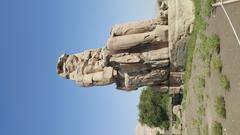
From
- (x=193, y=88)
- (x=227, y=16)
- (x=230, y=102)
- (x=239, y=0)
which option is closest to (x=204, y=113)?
(x=193, y=88)

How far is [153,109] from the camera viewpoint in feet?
182

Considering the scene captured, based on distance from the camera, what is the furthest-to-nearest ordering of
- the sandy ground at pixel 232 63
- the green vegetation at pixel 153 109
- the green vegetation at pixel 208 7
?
the green vegetation at pixel 153 109 → the green vegetation at pixel 208 7 → the sandy ground at pixel 232 63

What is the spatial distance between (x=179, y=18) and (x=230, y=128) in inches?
410

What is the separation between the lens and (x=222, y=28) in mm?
21828

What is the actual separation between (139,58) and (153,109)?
26193mm

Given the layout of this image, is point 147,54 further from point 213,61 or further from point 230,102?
point 230,102

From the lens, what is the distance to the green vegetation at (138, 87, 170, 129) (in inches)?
2132

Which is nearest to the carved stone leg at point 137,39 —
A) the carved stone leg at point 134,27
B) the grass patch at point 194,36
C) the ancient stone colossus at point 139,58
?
the ancient stone colossus at point 139,58

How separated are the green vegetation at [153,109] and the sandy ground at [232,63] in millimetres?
31406

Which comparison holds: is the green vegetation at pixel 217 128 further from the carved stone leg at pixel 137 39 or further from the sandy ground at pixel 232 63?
the carved stone leg at pixel 137 39

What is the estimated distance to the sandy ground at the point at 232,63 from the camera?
19.3 meters

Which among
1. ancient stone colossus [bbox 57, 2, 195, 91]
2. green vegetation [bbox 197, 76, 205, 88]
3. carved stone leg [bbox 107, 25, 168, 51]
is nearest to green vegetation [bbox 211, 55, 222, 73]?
green vegetation [bbox 197, 76, 205, 88]

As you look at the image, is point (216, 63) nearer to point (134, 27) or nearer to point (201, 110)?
point (201, 110)

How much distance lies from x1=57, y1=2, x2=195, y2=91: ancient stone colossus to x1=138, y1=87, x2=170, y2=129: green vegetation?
20432 millimetres
